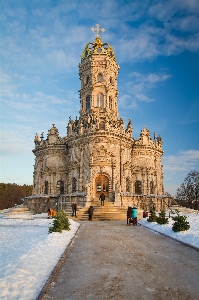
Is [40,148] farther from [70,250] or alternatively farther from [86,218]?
[70,250]

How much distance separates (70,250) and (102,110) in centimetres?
3311

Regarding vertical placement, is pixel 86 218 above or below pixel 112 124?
below

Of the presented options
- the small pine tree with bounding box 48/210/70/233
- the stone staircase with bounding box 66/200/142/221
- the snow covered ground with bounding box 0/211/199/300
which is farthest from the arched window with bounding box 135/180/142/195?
the snow covered ground with bounding box 0/211/199/300

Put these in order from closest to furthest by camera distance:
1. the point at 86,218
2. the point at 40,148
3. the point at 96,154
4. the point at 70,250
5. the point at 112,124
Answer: the point at 70,250, the point at 86,218, the point at 96,154, the point at 112,124, the point at 40,148

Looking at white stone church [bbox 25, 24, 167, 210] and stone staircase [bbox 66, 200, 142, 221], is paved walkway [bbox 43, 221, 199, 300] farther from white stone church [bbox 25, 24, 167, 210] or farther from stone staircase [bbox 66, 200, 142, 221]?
white stone church [bbox 25, 24, 167, 210]

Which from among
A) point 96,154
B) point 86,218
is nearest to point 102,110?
point 96,154

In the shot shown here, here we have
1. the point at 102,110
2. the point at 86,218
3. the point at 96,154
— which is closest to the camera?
the point at 86,218

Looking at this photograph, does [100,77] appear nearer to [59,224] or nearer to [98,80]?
[98,80]

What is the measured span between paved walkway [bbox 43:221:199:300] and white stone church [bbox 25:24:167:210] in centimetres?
2165

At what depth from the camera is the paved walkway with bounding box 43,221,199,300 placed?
18.7 feet

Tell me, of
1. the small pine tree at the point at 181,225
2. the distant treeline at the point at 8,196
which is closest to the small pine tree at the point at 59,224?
the small pine tree at the point at 181,225

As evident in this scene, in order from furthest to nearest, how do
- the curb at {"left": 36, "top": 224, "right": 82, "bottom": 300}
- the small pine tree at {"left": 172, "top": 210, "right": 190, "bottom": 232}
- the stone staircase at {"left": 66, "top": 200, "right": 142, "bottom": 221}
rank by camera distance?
1. the stone staircase at {"left": 66, "top": 200, "right": 142, "bottom": 221}
2. the small pine tree at {"left": 172, "top": 210, "right": 190, "bottom": 232}
3. the curb at {"left": 36, "top": 224, "right": 82, "bottom": 300}

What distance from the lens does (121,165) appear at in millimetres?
36969

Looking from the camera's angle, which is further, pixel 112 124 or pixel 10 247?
pixel 112 124
